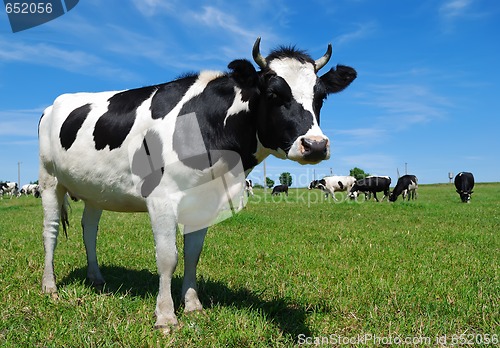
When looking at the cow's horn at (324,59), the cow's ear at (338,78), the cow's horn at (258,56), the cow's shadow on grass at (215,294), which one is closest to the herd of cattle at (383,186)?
the cow's ear at (338,78)

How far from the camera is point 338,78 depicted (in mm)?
4477

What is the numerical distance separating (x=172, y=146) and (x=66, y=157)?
173cm

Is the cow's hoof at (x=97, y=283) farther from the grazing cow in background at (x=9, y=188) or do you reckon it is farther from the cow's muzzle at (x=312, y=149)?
the grazing cow in background at (x=9, y=188)

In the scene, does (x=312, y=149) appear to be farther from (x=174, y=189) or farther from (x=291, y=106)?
(x=174, y=189)

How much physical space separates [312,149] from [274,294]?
2206 millimetres

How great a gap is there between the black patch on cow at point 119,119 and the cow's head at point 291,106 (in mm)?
1471

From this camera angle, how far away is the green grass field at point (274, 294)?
3668mm

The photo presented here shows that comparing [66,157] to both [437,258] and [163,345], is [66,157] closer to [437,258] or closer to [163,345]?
[163,345]

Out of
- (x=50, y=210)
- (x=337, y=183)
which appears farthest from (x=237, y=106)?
(x=337, y=183)

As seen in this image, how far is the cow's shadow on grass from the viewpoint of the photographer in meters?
4.09

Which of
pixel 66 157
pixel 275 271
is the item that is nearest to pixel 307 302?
pixel 275 271

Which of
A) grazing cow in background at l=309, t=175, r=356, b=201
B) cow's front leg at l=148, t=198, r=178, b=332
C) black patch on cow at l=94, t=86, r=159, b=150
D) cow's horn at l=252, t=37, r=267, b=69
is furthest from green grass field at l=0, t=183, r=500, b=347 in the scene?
grazing cow in background at l=309, t=175, r=356, b=201

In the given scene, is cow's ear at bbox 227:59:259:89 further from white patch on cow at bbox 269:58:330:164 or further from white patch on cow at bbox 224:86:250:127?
white patch on cow at bbox 269:58:330:164

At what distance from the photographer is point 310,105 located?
12.1 ft
